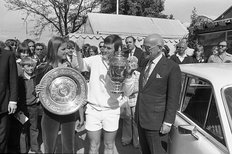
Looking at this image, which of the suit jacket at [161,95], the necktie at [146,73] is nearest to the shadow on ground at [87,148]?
the suit jacket at [161,95]

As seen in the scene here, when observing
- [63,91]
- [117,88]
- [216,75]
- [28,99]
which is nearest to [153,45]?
[117,88]

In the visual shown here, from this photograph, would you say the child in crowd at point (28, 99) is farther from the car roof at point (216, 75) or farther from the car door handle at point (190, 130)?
the car roof at point (216, 75)

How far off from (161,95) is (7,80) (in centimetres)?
184

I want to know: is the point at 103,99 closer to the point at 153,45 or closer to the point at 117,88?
the point at 117,88

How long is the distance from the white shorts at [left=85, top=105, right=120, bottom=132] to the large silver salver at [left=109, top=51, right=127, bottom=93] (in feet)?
0.99

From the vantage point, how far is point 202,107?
255cm

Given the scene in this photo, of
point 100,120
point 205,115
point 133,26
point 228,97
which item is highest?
point 133,26

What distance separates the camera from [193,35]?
11930 mm

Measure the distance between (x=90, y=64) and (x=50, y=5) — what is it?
25.5 meters

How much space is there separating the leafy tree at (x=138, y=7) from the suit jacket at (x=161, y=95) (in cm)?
2644

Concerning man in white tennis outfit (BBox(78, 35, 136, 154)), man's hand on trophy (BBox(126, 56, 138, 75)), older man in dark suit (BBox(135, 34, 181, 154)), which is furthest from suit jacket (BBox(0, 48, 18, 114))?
older man in dark suit (BBox(135, 34, 181, 154))

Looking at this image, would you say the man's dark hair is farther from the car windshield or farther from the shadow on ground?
the shadow on ground

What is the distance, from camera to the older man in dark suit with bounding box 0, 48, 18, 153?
2820 mm

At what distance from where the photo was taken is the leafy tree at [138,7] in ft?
91.7
